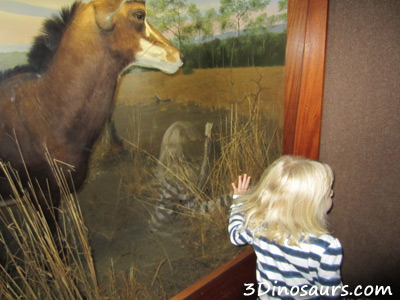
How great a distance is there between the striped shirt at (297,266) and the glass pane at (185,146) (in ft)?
1.96

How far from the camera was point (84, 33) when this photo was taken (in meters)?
0.99

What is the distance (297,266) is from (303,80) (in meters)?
0.76

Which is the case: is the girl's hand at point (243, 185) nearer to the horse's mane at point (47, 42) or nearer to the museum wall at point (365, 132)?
the museum wall at point (365, 132)

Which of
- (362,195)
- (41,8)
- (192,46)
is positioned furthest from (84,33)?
(362,195)

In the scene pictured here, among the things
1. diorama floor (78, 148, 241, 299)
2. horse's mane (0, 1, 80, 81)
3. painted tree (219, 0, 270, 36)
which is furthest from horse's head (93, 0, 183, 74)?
diorama floor (78, 148, 241, 299)

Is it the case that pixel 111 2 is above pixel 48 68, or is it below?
above

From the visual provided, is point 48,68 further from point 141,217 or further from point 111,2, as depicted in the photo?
point 141,217

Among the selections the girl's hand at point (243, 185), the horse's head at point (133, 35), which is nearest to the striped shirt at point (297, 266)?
the girl's hand at point (243, 185)

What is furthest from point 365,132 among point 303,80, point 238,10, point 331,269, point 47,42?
point 47,42

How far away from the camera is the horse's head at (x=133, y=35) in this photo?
101 cm

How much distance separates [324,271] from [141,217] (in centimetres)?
94

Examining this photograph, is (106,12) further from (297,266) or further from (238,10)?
(297,266)

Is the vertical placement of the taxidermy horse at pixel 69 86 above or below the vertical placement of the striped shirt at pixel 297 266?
above

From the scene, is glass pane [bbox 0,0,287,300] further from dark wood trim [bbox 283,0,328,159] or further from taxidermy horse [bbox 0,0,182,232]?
dark wood trim [bbox 283,0,328,159]
